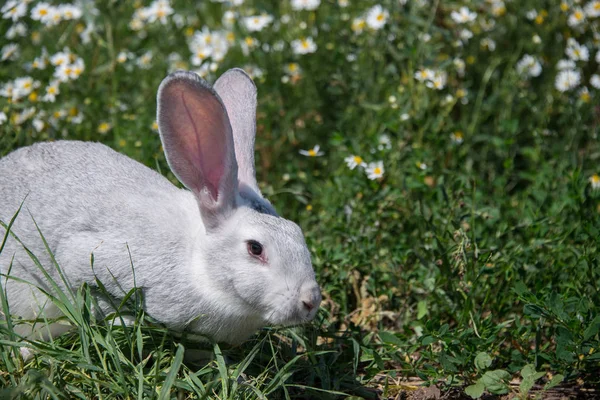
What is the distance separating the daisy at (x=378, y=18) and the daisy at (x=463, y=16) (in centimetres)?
53

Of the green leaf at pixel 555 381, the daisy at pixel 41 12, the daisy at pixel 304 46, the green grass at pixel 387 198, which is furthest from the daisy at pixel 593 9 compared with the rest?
the daisy at pixel 41 12

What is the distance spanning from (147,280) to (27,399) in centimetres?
66

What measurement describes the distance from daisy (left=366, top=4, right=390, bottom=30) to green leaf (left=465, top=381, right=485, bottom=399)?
9.64 ft

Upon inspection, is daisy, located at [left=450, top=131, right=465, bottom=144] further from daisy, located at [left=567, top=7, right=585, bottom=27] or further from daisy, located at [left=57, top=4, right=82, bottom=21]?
daisy, located at [left=57, top=4, right=82, bottom=21]

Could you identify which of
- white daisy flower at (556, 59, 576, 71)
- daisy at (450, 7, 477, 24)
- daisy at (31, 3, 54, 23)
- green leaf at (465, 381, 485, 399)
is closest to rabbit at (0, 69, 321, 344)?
green leaf at (465, 381, 485, 399)

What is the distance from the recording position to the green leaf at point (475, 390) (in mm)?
3400

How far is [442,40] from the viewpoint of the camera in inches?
244

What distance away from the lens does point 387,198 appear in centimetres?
453

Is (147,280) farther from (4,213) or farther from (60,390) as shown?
(4,213)

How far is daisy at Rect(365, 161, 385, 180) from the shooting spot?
14.8 feet

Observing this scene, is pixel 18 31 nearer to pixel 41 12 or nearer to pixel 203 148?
pixel 41 12

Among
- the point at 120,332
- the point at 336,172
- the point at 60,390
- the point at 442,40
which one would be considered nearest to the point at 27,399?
the point at 60,390

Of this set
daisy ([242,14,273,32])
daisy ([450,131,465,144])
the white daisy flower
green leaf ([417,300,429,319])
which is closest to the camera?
green leaf ([417,300,429,319])

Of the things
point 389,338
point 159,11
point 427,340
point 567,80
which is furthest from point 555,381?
point 159,11
